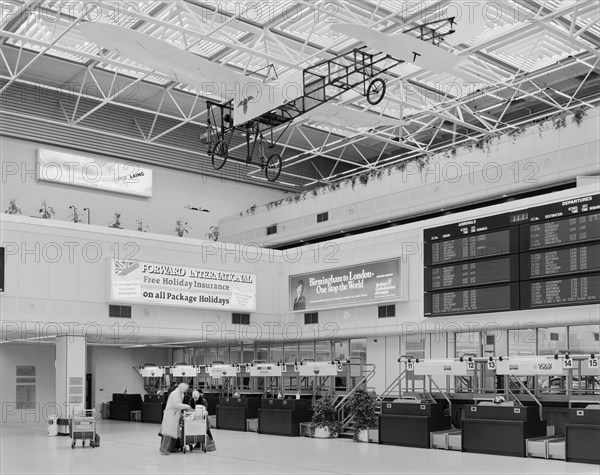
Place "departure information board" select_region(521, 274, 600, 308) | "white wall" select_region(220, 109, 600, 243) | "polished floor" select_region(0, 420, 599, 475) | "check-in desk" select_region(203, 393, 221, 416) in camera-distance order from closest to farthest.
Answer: "polished floor" select_region(0, 420, 599, 475) < "departure information board" select_region(521, 274, 600, 308) < "white wall" select_region(220, 109, 600, 243) < "check-in desk" select_region(203, 393, 221, 416)

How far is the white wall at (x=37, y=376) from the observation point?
96.6 feet

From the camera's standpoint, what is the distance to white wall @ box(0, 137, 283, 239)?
31.5 m

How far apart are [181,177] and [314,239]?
8.16 meters

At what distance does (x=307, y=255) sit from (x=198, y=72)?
10812 mm

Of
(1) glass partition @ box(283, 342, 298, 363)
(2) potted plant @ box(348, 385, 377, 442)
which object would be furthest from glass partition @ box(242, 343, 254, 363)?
(2) potted plant @ box(348, 385, 377, 442)

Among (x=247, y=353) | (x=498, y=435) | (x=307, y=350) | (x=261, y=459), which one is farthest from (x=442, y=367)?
(x=247, y=353)

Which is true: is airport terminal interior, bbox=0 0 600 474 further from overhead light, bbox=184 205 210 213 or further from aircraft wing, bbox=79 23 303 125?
overhead light, bbox=184 205 210 213

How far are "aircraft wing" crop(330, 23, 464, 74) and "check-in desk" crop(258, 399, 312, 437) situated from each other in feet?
38.1

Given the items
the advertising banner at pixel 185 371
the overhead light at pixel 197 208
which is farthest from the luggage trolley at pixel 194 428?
the overhead light at pixel 197 208

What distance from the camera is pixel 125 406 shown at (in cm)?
3112

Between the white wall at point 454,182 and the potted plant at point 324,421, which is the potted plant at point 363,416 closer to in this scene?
the potted plant at point 324,421

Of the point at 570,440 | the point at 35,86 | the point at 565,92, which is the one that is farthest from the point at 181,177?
the point at 570,440

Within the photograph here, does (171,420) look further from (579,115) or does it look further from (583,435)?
(579,115)

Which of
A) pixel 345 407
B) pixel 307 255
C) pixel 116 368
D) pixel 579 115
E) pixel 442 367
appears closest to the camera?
pixel 442 367
